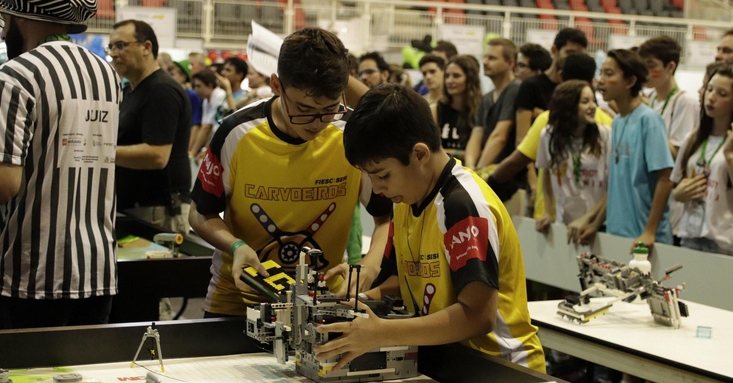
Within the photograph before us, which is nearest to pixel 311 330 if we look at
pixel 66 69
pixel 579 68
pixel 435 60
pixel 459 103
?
pixel 66 69

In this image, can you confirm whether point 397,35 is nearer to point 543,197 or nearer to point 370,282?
point 543,197

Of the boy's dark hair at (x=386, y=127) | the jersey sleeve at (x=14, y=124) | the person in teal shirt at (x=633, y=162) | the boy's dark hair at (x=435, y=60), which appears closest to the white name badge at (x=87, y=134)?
the jersey sleeve at (x=14, y=124)

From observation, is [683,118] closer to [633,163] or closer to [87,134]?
[633,163]

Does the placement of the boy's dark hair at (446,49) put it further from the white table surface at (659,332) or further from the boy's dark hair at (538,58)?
the white table surface at (659,332)

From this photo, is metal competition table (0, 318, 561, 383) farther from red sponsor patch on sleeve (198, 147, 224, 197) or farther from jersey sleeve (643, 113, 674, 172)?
jersey sleeve (643, 113, 674, 172)

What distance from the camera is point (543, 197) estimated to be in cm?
491

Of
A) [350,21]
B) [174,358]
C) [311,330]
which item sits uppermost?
[350,21]

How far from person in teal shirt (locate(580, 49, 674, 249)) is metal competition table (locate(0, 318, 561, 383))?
8.07ft

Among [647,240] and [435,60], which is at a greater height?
[435,60]

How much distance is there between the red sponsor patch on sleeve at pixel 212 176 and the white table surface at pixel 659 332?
131cm

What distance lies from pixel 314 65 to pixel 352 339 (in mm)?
708

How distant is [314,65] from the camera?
1986mm

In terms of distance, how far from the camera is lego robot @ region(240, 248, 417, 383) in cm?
170

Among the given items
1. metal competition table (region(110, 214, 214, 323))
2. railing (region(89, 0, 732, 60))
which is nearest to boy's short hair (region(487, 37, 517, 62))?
metal competition table (region(110, 214, 214, 323))
